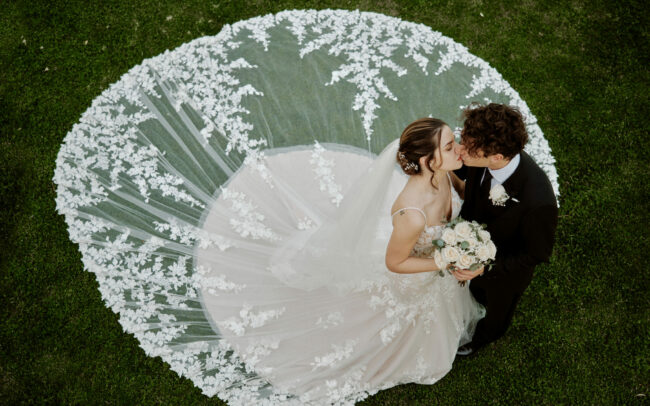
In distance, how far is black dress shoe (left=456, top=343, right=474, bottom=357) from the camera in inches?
176

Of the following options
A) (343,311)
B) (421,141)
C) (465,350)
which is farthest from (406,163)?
(465,350)

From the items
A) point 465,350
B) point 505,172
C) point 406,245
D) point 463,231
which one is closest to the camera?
point 463,231

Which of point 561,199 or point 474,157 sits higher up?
point 474,157

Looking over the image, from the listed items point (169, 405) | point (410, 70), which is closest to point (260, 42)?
point (410, 70)

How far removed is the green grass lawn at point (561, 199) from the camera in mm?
4516

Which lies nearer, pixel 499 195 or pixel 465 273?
pixel 499 195

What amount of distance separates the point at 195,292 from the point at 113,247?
84 centimetres

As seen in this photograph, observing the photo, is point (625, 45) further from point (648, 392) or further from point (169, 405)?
Result: point (169, 405)

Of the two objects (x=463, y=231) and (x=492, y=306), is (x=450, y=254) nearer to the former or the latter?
(x=463, y=231)

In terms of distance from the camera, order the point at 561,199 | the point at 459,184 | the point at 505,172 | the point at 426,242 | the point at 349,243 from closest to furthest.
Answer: the point at 505,172, the point at 426,242, the point at 349,243, the point at 459,184, the point at 561,199

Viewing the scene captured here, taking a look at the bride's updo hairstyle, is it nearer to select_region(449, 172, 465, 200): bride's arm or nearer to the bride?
the bride

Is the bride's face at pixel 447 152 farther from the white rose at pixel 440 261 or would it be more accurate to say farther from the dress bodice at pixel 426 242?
the white rose at pixel 440 261

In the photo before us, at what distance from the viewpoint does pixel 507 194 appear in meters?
3.18

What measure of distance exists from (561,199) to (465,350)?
195 cm
